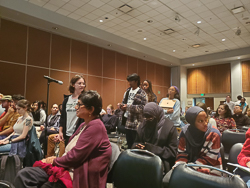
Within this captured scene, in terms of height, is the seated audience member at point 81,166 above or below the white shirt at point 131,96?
below

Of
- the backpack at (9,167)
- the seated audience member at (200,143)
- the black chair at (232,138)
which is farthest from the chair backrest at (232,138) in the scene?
the backpack at (9,167)

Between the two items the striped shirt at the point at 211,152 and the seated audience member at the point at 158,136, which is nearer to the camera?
the striped shirt at the point at 211,152

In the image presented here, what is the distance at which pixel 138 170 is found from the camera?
153 centimetres

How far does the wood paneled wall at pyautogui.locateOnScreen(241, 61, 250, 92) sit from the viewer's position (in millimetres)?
10277

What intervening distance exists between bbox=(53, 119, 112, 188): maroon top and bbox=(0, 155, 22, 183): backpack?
136 centimetres

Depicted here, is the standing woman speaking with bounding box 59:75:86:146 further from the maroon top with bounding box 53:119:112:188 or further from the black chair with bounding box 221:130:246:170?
the black chair with bounding box 221:130:246:170

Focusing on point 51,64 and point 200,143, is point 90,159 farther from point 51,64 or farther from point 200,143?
point 51,64

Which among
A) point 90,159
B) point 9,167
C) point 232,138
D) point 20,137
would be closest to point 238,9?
point 232,138

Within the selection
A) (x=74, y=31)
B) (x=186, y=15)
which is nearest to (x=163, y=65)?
(x=186, y=15)

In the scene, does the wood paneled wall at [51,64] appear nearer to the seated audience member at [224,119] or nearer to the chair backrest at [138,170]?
the seated audience member at [224,119]

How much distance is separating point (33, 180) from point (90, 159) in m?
0.50

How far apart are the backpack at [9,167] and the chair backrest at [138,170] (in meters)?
1.66

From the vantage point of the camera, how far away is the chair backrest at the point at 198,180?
1.06m

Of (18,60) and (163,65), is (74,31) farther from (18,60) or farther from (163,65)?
(163,65)
